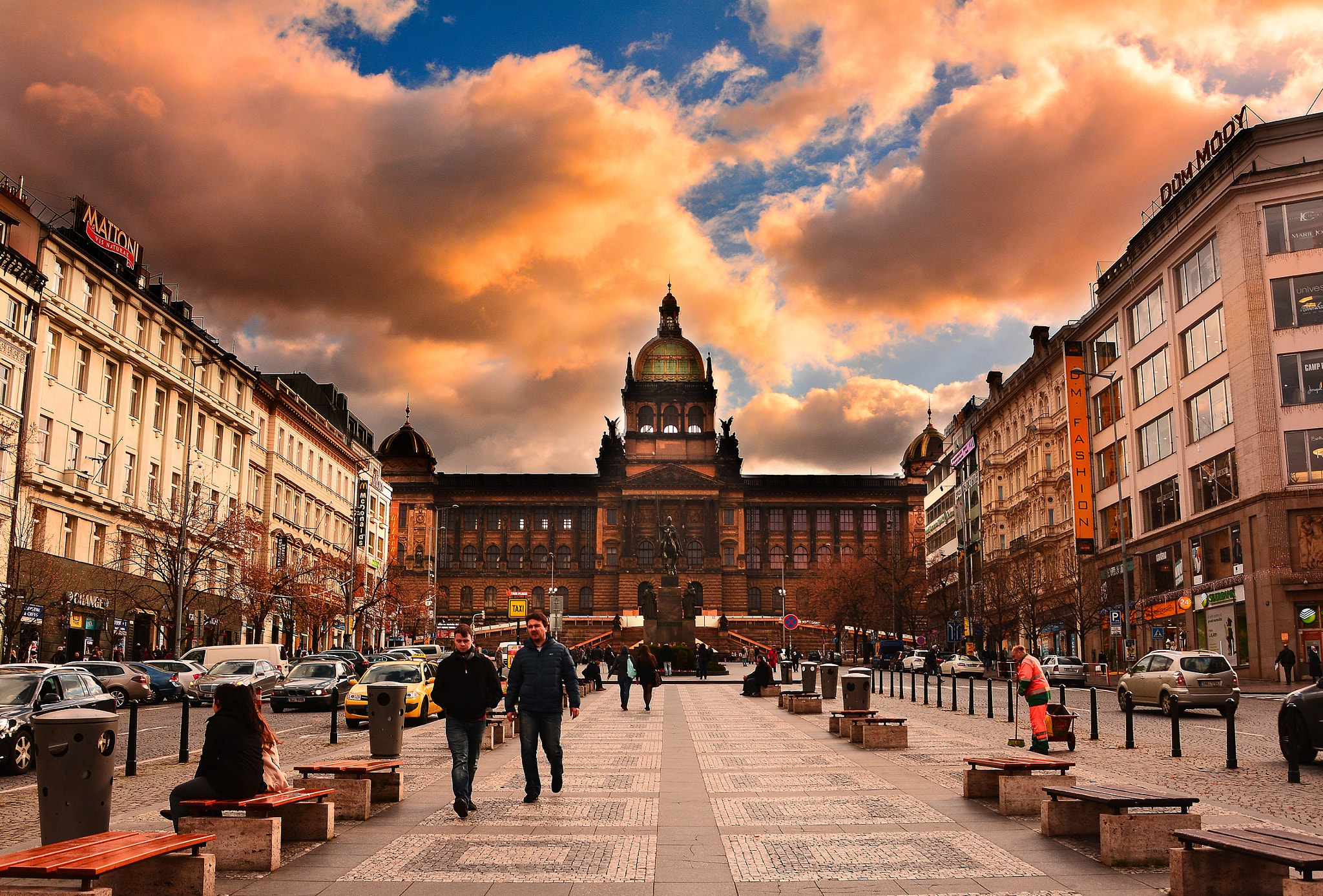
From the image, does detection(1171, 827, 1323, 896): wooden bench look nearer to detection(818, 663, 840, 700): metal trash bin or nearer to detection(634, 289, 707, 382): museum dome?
detection(818, 663, 840, 700): metal trash bin

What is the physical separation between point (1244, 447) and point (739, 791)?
38.7 m

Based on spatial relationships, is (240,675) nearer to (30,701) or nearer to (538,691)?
(30,701)

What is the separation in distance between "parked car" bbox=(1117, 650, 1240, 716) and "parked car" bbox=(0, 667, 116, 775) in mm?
21464

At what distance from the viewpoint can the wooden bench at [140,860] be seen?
6906 millimetres

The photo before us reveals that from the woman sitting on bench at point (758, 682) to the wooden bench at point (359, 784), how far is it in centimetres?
2822

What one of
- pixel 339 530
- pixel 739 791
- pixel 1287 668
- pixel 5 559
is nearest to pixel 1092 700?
pixel 739 791

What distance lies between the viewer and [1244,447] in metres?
45.8

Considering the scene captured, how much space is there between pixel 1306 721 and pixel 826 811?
30.4 feet

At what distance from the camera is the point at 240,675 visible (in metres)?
36.6

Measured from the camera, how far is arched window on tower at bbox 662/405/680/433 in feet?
480

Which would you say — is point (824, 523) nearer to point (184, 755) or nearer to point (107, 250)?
point (107, 250)

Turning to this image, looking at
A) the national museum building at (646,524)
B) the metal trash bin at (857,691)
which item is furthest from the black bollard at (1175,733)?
→ the national museum building at (646,524)

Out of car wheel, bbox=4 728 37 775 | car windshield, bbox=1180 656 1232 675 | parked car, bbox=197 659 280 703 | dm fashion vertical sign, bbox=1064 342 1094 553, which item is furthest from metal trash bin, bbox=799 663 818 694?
dm fashion vertical sign, bbox=1064 342 1094 553

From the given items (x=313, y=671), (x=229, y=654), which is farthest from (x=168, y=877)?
(x=229, y=654)
